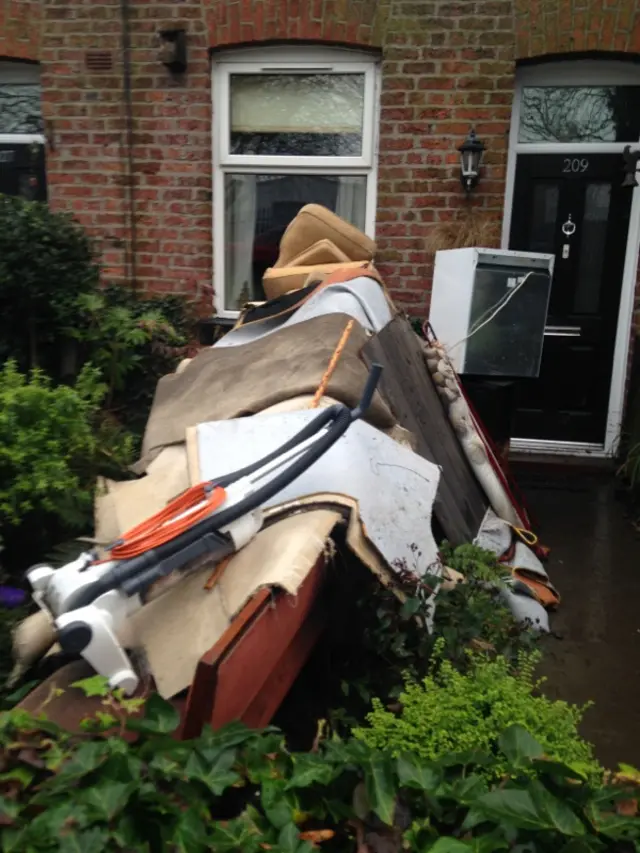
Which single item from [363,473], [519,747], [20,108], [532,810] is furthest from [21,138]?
[532,810]

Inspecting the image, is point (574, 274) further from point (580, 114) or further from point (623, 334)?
point (580, 114)

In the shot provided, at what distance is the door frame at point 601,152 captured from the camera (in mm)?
5488

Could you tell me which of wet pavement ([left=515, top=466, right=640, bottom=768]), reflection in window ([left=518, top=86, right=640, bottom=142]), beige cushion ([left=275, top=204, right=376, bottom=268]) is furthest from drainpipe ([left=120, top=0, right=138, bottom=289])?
wet pavement ([left=515, top=466, right=640, bottom=768])

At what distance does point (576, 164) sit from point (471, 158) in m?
0.93

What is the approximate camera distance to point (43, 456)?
2723 millimetres

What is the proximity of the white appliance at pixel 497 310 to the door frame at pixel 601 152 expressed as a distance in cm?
139

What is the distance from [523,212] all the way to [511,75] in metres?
1.00

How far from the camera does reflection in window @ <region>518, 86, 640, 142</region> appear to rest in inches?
218

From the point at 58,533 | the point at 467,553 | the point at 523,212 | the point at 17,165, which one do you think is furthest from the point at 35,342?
the point at 523,212

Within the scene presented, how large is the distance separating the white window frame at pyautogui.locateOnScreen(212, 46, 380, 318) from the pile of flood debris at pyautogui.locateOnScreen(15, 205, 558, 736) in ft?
6.97

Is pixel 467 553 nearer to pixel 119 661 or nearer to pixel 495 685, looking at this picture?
pixel 495 685

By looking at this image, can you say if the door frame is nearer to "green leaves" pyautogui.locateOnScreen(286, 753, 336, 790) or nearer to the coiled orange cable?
the coiled orange cable

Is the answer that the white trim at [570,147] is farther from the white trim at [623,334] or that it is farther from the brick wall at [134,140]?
the brick wall at [134,140]

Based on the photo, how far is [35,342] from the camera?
3.90 metres
